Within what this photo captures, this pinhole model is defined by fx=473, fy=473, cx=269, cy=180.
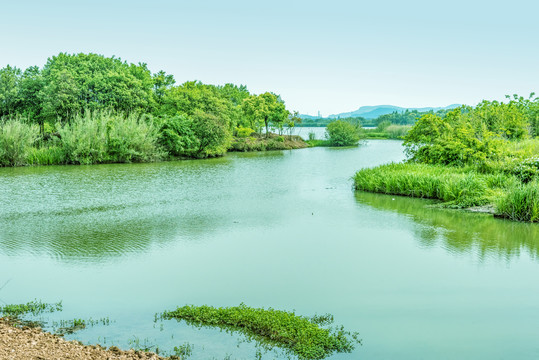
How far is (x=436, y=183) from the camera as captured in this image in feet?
57.4

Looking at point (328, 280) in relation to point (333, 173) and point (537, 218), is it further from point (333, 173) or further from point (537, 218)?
point (333, 173)

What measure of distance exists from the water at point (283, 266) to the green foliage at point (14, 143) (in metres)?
11.7

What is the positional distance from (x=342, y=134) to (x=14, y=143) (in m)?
36.4

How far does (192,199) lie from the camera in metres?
17.9

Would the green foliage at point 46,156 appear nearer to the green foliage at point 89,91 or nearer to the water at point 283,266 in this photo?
the green foliage at point 89,91

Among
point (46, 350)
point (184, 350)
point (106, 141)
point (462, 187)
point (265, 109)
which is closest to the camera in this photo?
point (46, 350)

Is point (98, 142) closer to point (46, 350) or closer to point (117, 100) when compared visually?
point (117, 100)

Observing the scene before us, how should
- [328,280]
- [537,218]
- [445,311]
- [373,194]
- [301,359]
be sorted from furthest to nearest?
[373,194] → [537,218] → [328,280] → [445,311] → [301,359]

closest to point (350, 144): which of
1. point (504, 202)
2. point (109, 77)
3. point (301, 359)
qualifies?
point (109, 77)

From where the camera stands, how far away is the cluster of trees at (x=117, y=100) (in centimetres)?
3647

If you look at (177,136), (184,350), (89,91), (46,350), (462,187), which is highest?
(89,91)

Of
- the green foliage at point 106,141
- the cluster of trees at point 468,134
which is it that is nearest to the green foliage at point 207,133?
the green foliage at point 106,141

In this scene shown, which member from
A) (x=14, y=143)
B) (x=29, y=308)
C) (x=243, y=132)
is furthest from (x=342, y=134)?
(x=29, y=308)

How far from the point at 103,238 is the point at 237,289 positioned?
16.8 ft
